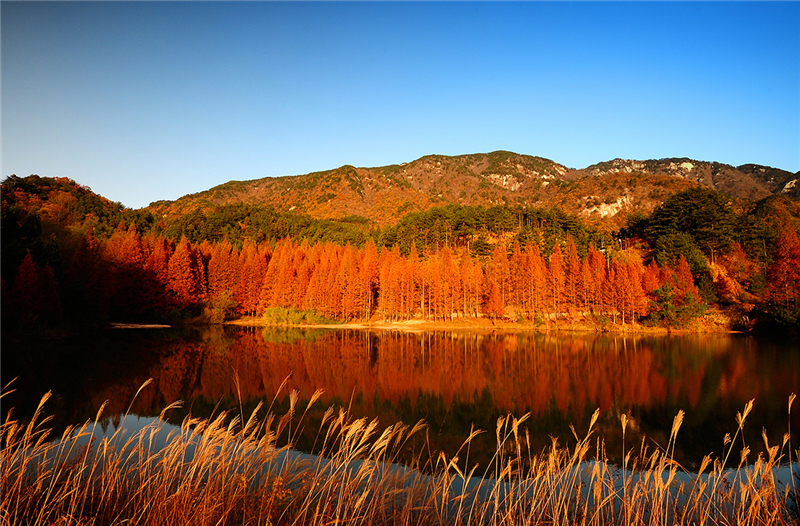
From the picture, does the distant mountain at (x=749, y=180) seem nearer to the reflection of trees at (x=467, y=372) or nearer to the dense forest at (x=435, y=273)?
the dense forest at (x=435, y=273)

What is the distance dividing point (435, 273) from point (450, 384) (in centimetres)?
3510

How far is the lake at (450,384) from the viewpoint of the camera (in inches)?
512

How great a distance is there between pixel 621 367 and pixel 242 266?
4936 cm

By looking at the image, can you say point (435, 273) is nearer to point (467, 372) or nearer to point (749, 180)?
point (467, 372)

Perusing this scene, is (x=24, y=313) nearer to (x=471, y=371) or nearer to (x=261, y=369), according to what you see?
(x=261, y=369)

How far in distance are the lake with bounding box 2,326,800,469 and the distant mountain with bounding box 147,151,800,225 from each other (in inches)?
3456

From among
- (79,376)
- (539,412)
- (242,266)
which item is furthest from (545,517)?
(242,266)

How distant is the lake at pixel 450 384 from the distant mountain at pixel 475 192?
87794mm

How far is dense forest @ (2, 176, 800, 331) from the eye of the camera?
37.9 m

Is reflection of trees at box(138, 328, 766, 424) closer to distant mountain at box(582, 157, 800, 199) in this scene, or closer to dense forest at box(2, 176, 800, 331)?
dense forest at box(2, 176, 800, 331)

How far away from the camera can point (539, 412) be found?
14.9 meters

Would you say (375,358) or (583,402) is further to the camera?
(375,358)

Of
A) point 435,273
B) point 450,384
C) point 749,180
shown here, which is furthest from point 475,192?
point 450,384

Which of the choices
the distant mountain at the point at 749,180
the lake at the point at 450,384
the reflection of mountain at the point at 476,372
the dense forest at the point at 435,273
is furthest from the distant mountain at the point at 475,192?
the lake at the point at 450,384
